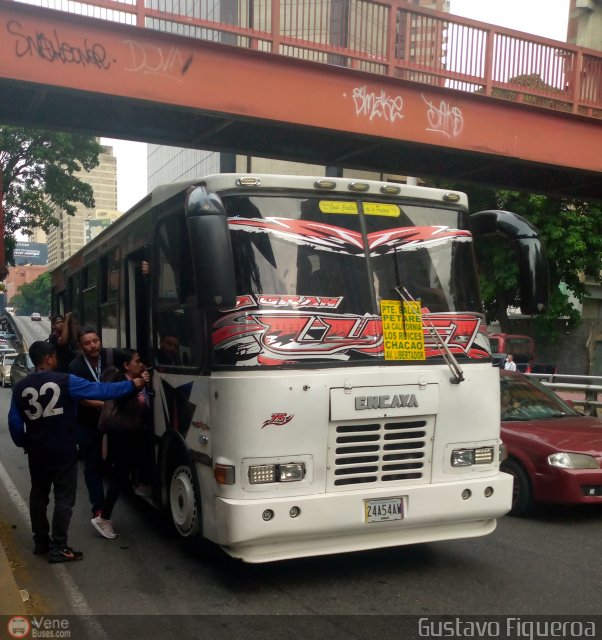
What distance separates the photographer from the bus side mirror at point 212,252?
465 cm

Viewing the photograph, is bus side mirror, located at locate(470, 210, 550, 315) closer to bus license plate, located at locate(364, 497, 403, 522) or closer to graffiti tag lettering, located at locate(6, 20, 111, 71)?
bus license plate, located at locate(364, 497, 403, 522)

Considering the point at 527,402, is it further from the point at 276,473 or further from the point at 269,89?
the point at 269,89

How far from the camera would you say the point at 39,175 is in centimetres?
2856

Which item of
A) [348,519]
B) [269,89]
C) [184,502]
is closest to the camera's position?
[348,519]

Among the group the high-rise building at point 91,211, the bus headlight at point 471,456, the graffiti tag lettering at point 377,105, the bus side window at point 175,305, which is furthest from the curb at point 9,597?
the high-rise building at point 91,211

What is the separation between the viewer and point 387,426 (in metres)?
5.18

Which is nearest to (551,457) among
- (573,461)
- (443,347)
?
(573,461)

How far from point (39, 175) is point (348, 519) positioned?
26.7 m

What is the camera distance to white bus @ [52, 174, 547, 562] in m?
4.85

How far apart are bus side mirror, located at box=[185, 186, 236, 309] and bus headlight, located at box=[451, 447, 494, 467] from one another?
204 centimetres

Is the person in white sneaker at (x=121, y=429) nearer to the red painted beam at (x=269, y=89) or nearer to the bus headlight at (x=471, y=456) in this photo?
the bus headlight at (x=471, y=456)

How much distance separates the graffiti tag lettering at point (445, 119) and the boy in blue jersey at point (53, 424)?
6.43 meters

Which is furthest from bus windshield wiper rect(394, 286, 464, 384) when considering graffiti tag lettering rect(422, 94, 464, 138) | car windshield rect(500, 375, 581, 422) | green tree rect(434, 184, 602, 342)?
green tree rect(434, 184, 602, 342)

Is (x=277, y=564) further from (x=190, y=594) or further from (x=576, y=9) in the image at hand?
(x=576, y=9)
